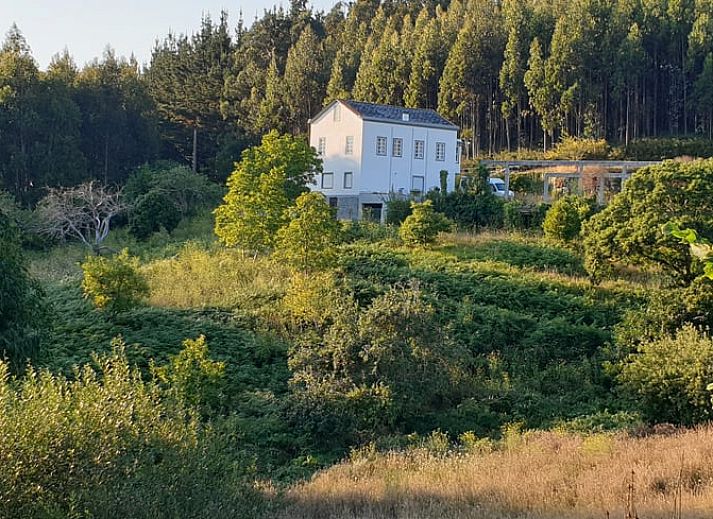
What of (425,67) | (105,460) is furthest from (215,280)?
(425,67)

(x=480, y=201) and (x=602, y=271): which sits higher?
(x=480, y=201)

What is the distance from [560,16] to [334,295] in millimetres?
39277

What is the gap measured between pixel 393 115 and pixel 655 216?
1985 centimetres

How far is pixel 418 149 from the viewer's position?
39.3m

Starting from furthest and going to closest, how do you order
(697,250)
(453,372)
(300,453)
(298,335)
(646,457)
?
(298,335)
(453,372)
(300,453)
(646,457)
(697,250)

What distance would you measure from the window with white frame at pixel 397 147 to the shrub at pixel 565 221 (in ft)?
40.3

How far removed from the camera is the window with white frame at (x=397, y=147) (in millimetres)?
38219

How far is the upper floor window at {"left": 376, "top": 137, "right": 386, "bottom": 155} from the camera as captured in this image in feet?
124

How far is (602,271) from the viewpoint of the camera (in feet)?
73.8

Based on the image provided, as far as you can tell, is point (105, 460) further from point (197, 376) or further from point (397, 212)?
point (397, 212)

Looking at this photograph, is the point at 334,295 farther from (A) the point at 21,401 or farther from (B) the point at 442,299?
(A) the point at 21,401

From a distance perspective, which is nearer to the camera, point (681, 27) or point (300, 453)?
point (300, 453)

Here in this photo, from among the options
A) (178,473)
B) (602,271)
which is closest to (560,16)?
(602,271)

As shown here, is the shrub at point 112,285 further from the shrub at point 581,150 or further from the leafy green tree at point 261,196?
the shrub at point 581,150
